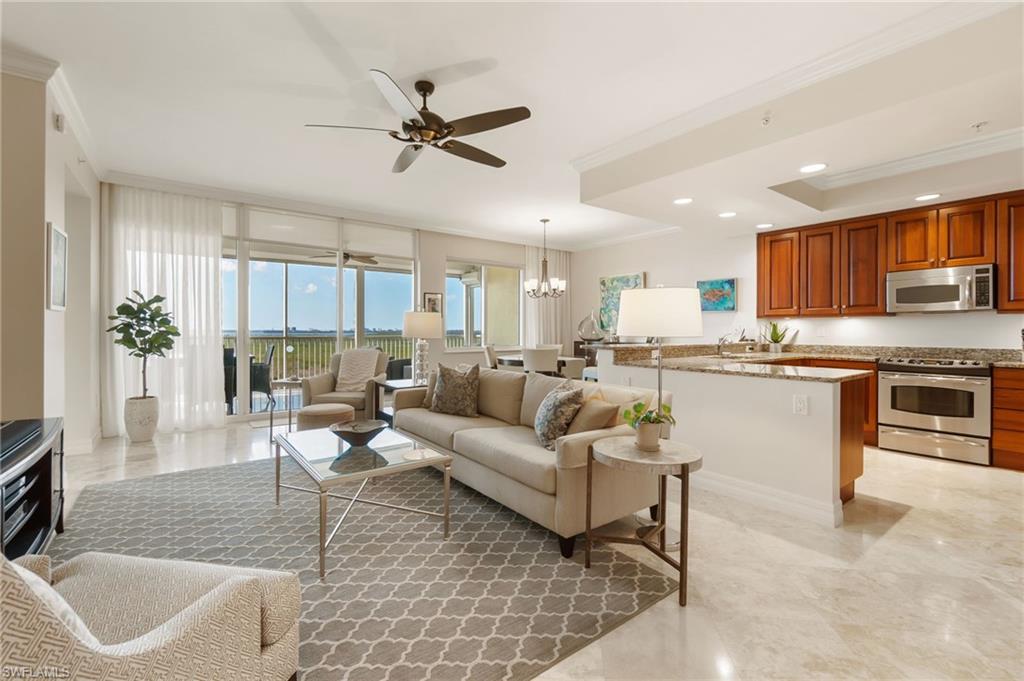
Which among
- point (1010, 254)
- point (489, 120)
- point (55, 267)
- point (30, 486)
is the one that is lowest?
point (30, 486)

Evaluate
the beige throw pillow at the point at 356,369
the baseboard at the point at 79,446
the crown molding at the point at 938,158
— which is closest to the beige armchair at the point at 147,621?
the beige throw pillow at the point at 356,369

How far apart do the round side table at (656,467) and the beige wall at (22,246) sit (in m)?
3.45

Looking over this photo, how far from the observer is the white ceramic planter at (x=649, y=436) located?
216cm

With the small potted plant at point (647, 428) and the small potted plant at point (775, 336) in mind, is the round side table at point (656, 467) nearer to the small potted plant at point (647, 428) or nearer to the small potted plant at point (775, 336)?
the small potted plant at point (647, 428)

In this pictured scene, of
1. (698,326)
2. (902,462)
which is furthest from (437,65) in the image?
(902,462)

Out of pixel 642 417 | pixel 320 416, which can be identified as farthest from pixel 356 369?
pixel 642 417

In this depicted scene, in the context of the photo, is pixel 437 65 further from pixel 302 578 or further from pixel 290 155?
pixel 302 578

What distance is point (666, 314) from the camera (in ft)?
7.75

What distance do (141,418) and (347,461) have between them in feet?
11.4

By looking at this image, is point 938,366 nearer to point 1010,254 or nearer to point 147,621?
point 1010,254

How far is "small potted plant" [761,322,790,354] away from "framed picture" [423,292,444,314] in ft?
15.0

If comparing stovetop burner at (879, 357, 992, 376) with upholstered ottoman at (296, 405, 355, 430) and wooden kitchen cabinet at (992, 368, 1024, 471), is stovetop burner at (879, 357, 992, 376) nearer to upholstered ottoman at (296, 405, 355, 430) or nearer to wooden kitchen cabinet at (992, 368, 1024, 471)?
wooden kitchen cabinet at (992, 368, 1024, 471)

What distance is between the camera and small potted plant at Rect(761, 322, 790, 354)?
5535 millimetres

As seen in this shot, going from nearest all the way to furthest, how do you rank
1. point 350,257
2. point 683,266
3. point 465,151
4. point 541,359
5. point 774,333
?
point 465,151, point 774,333, point 541,359, point 350,257, point 683,266
